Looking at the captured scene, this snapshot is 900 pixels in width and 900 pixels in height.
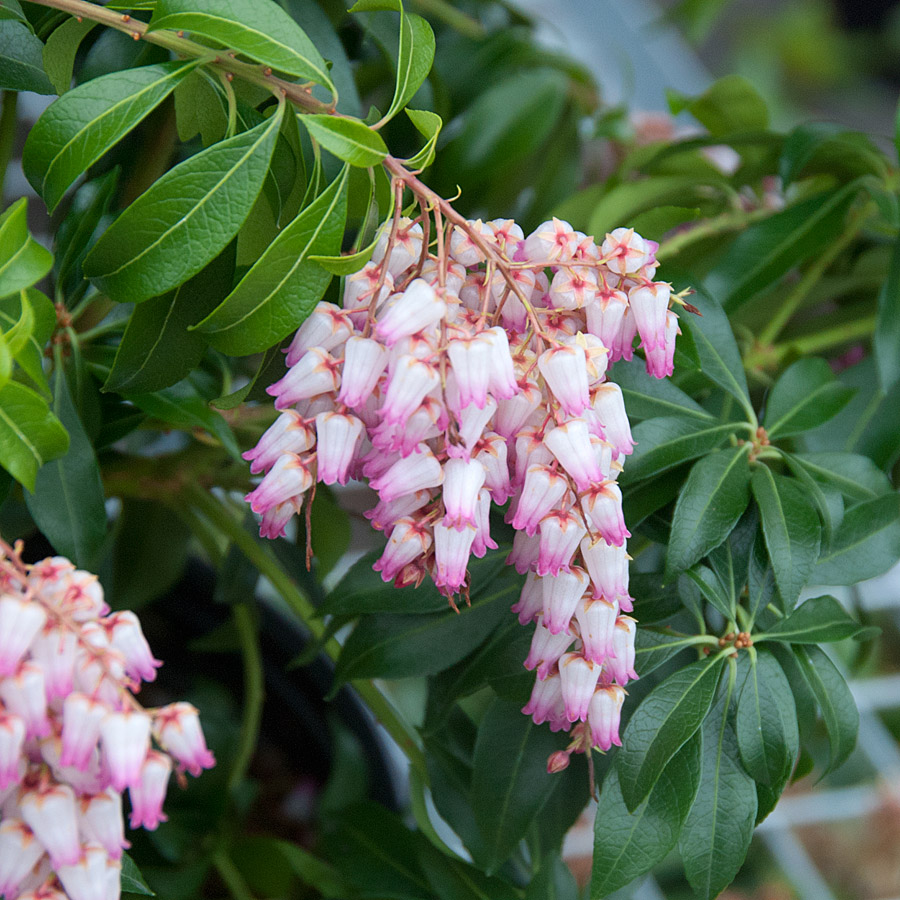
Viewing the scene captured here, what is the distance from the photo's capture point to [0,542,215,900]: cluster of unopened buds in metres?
0.34

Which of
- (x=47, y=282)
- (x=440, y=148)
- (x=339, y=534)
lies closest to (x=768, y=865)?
(x=339, y=534)

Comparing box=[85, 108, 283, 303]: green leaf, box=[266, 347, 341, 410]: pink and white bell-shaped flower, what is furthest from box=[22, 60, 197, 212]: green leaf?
box=[266, 347, 341, 410]: pink and white bell-shaped flower

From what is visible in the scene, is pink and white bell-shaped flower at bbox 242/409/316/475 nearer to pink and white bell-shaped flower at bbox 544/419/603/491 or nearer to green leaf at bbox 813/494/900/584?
pink and white bell-shaped flower at bbox 544/419/603/491

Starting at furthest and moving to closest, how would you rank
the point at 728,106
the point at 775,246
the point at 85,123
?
the point at 728,106
the point at 775,246
the point at 85,123

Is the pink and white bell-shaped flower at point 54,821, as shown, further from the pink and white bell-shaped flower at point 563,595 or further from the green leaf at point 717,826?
the green leaf at point 717,826

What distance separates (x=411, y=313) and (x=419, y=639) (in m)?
0.28

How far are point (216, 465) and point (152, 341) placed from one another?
0.28m

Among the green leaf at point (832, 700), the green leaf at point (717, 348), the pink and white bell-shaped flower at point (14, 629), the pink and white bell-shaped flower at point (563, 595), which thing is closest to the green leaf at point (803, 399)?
the green leaf at point (717, 348)

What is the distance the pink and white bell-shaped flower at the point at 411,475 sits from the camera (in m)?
0.40

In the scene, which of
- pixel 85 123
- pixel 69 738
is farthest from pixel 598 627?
pixel 85 123

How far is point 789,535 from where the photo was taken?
52 centimetres

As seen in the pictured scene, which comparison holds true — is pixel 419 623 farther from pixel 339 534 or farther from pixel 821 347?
pixel 821 347

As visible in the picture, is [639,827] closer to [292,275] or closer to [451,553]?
[451,553]

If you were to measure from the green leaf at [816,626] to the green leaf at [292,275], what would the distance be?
1.07ft
